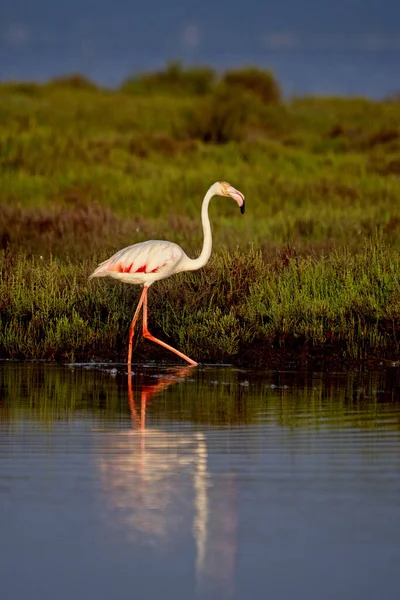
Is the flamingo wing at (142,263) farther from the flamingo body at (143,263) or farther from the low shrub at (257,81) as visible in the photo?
the low shrub at (257,81)

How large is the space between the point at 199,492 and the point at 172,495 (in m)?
0.16

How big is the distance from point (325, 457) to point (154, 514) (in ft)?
5.68

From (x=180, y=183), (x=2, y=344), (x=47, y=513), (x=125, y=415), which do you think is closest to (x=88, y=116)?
(x=180, y=183)

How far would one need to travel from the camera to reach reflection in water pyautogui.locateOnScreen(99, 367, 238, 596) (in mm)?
6086

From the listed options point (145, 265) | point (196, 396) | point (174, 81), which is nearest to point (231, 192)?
point (145, 265)

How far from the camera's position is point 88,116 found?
43.8m

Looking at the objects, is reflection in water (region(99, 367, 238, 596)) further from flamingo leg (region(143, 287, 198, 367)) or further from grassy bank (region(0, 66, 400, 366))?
grassy bank (region(0, 66, 400, 366))

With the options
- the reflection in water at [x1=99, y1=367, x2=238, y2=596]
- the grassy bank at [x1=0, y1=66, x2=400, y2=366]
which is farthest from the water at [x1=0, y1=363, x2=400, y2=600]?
the grassy bank at [x1=0, y1=66, x2=400, y2=366]

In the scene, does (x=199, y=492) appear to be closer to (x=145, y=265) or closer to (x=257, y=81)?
(x=145, y=265)

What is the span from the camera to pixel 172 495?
719cm

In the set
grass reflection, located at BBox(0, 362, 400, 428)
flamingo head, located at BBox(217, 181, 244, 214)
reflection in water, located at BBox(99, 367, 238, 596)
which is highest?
flamingo head, located at BBox(217, 181, 244, 214)

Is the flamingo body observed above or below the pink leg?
above

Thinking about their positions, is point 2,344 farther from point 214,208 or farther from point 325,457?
point 214,208

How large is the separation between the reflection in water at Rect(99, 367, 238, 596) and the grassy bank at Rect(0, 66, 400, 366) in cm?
417
